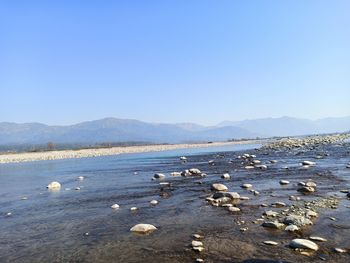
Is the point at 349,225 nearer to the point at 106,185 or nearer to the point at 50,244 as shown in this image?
the point at 50,244

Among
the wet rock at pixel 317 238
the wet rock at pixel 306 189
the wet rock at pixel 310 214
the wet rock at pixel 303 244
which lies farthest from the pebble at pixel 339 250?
the wet rock at pixel 306 189

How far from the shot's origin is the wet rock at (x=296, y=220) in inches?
538

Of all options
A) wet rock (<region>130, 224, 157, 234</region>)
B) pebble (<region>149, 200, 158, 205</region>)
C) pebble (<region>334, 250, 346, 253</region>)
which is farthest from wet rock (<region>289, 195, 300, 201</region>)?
wet rock (<region>130, 224, 157, 234</region>)

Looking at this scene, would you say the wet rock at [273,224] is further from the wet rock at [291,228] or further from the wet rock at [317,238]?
the wet rock at [317,238]

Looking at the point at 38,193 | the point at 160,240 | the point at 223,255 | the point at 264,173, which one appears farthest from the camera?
the point at 264,173

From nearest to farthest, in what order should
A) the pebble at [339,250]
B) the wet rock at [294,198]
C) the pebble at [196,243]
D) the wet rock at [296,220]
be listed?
the pebble at [339,250] < the pebble at [196,243] < the wet rock at [296,220] < the wet rock at [294,198]

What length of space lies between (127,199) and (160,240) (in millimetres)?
9144

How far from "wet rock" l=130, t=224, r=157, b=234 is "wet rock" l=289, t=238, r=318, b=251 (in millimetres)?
5464

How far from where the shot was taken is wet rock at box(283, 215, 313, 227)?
44.9ft

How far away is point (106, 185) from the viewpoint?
2894cm

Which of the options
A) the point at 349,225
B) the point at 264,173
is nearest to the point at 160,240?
the point at 349,225

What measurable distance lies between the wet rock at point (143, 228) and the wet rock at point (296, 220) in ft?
17.0

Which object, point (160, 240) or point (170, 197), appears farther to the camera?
point (170, 197)

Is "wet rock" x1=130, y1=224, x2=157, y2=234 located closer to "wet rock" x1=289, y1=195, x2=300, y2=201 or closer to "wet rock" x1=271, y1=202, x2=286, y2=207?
"wet rock" x1=271, y1=202, x2=286, y2=207
